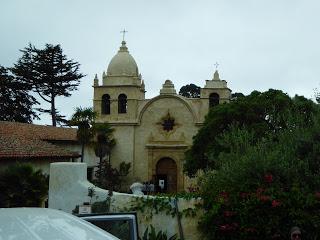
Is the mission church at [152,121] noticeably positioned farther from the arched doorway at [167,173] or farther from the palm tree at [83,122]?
the palm tree at [83,122]

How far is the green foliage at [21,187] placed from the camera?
52.8 ft

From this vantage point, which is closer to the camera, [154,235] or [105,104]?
[154,235]

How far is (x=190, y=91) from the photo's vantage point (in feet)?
242

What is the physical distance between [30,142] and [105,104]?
15581 millimetres

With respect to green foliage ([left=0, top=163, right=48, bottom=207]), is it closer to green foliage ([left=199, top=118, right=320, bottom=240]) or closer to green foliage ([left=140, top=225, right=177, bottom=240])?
green foliage ([left=140, top=225, right=177, bottom=240])

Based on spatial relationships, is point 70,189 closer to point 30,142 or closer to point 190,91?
point 30,142

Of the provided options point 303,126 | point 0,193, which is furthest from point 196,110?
point 303,126

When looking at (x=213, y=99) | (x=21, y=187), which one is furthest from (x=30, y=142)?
(x=213, y=99)

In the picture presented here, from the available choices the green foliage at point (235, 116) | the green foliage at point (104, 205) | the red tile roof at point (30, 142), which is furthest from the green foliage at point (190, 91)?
the green foliage at point (104, 205)

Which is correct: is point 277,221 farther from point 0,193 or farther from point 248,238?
point 0,193

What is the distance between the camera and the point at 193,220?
33.3 feet

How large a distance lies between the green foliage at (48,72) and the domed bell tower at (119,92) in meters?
10.9

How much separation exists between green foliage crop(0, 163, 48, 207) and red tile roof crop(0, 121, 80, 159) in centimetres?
381

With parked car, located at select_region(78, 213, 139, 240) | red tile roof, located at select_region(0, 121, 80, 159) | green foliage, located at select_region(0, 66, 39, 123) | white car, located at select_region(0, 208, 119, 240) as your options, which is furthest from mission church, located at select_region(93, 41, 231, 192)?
white car, located at select_region(0, 208, 119, 240)
